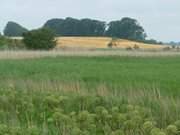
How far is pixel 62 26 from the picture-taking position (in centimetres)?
12094

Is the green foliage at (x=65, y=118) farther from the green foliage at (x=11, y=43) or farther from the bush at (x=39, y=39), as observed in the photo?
the green foliage at (x=11, y=43)

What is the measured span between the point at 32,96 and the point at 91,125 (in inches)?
163

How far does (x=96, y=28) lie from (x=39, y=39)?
5273 cm

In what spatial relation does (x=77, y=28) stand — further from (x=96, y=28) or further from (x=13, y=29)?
(x=13, y=29)

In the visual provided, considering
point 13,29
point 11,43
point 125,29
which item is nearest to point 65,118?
point 11,43

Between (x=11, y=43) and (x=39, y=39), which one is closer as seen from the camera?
(x=39, y=39)

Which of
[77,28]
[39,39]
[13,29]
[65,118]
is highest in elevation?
[65,118]

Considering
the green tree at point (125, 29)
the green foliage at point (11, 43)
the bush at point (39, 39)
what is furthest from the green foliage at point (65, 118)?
the green tree at point (125, 29)

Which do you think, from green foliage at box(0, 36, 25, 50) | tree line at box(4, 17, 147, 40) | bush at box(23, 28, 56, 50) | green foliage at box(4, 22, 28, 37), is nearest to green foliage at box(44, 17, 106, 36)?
tree line at box(4, 17, 147, 40)

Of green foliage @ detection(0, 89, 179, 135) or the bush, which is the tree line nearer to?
the bush

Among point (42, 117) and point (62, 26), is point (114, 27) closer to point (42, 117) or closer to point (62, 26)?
point (62, 26)

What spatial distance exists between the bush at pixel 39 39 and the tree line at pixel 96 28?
4481 centimetres

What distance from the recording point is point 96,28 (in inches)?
4690

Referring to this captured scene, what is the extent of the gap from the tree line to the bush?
44.8 metres
